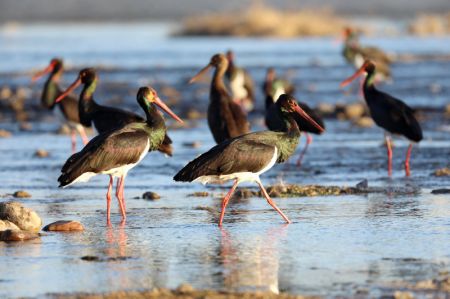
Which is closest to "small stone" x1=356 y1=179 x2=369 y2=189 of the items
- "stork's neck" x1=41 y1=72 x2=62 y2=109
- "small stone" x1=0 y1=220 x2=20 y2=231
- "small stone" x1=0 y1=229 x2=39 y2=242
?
"small stone" x1=0 y1=220 x2=20 y2=231

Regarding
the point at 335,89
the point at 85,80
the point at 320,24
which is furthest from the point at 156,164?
the point at 320,24

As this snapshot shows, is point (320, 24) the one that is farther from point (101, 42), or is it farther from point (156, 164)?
point (156, 164)

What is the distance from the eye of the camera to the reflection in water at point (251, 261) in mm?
8125

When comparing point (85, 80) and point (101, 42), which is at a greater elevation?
point (101, 42)

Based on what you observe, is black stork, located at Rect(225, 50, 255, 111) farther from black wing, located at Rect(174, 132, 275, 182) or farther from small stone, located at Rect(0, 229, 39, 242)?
small stone, located at Rect(0, 229, 39, 242)

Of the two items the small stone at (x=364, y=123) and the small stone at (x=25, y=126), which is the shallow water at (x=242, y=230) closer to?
the small stone at (x=364, y=123)

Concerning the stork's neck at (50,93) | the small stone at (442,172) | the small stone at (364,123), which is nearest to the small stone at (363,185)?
the small stone at (442,172)

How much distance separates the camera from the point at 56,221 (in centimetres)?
1082

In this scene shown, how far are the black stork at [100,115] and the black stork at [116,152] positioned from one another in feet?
4.54

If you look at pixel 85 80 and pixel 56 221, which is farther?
pixel 85 80

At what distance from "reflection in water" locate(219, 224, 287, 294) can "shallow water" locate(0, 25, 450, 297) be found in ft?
0.04

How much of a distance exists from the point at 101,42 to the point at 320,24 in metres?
11.1

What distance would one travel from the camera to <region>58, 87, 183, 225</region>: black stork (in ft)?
35.9

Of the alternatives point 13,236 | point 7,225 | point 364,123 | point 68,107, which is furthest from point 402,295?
point 364,123
